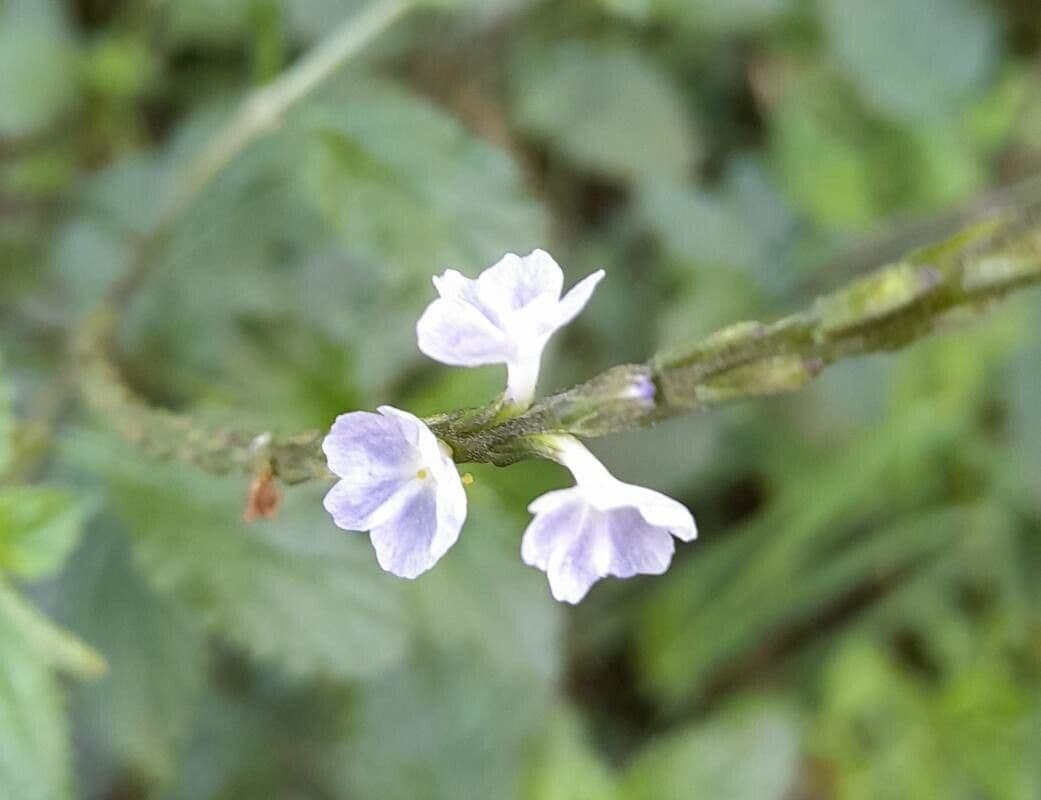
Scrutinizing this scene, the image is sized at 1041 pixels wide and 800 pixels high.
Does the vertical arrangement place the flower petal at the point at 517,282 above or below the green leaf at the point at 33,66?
below

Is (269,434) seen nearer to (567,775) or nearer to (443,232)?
(443,232)

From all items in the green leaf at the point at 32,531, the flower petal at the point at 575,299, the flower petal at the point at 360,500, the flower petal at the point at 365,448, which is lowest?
the flower petal at the point at 360,500

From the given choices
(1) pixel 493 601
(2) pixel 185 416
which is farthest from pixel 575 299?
(1) pixel 493 601

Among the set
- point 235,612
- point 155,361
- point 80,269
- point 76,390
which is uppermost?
point 80,269

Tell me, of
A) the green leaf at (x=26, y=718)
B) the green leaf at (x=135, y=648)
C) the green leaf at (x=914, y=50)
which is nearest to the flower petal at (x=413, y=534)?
the green leaf at (x=26, y=718)

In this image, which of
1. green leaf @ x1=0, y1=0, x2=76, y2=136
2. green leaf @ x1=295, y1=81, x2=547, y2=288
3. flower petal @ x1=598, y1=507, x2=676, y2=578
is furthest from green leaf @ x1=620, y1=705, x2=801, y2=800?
green leaf @ x1=0, y1=0, x2=76, y2=136

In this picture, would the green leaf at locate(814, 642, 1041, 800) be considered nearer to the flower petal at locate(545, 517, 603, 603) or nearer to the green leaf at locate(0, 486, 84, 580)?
the green leaf at locate(0, 486, 84, 580)

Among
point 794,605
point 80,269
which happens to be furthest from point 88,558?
point 794,605

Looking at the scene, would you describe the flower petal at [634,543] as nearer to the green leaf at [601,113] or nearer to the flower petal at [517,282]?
the flower petal at [517,282]

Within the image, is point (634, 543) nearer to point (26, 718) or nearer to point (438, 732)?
point (26, 718)
